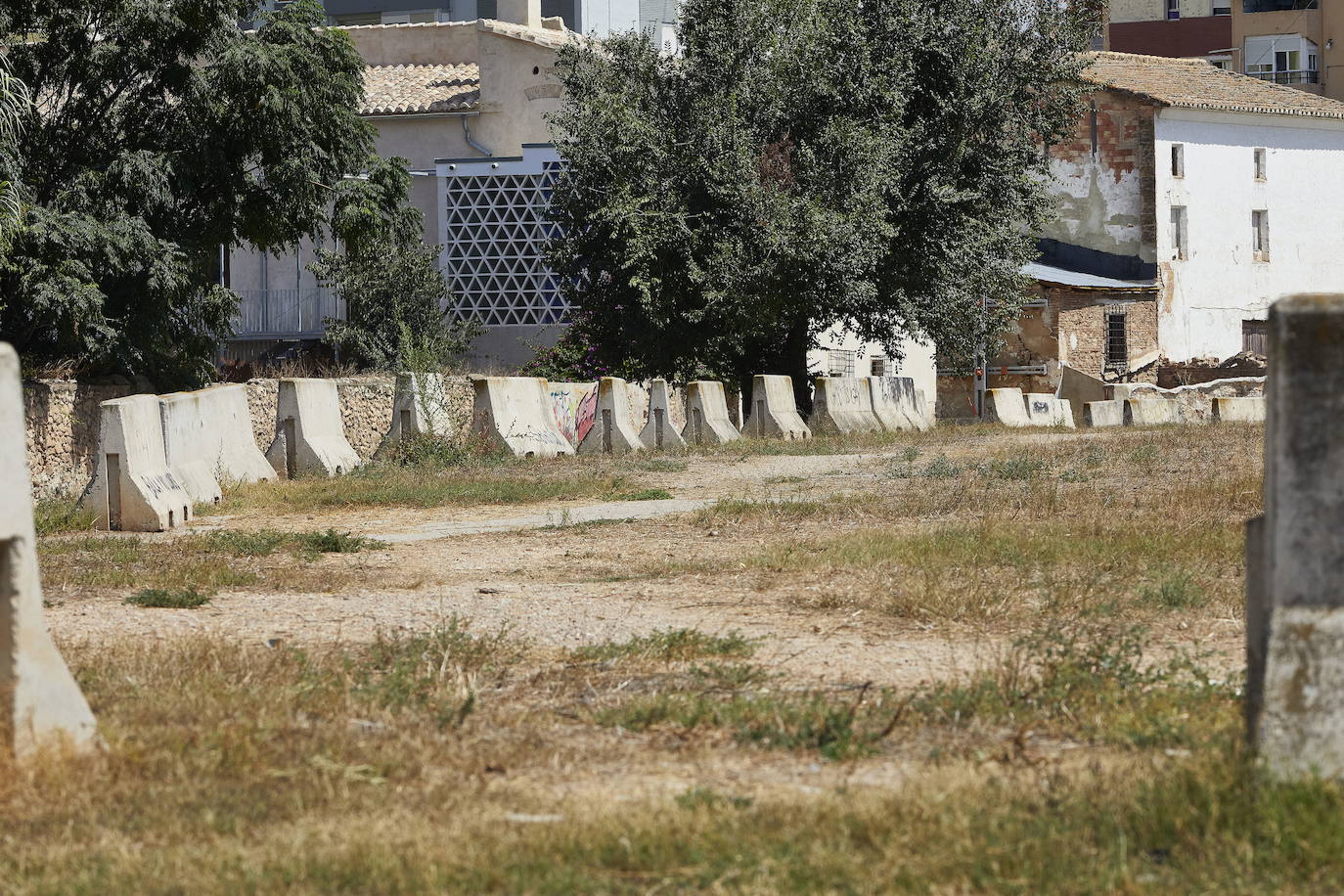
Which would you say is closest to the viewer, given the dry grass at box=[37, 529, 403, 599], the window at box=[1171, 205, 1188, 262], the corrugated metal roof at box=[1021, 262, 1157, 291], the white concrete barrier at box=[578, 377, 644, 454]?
the dry grass at box=[37, 529, 403, 599]

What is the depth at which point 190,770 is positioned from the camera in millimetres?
4227

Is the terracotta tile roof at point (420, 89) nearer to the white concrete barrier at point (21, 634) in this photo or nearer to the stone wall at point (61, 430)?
the stone wall at point (61, 430)

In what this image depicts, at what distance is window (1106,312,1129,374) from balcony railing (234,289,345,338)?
26.6 m

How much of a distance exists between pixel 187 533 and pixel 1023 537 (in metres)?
5.73

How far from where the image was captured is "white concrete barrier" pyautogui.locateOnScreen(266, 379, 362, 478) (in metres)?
16.3

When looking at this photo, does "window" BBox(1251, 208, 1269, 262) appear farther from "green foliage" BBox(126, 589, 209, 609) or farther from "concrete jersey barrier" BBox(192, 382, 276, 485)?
"green foliage" BBox(126, 589, 209, 609)

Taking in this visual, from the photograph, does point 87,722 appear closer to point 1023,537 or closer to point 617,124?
point 1023,537

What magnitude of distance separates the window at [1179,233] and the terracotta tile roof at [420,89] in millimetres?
24829

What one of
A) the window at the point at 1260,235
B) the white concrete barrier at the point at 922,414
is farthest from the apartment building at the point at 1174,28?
the white concrete barrier at the point at 922,414

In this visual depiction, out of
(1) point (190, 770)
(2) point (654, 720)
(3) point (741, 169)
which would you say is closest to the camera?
(1) point (190, 770)

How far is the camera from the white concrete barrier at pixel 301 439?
1630cm

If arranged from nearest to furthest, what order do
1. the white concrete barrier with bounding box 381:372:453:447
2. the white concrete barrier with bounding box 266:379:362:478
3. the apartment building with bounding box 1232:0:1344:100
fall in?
the white concrete barrier with bounding box 266:379:362:478, the white concrete barrier with bounding box 381:372:453:447, the apartment building with bounding box 1232:0:1344:100

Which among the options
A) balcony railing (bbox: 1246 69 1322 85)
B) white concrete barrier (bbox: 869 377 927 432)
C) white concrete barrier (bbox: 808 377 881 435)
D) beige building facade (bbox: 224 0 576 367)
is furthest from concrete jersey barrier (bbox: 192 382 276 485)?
balcony railing (bbox: 1246 69 1322 85)

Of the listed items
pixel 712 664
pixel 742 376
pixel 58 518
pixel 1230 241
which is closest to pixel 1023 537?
pixel 712 664
